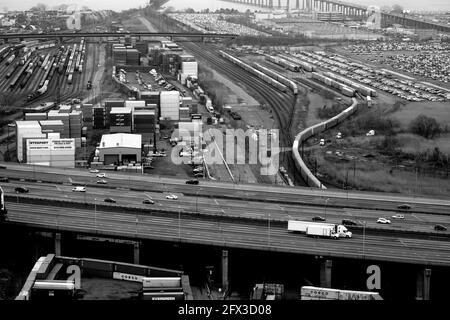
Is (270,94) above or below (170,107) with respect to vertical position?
below

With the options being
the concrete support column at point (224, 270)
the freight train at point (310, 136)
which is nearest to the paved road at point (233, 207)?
the concrete support column at point (224, 270)

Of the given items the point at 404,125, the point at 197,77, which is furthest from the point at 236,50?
the point at 404,125

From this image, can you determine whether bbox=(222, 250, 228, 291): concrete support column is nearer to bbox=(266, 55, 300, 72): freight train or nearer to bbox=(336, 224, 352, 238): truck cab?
bbox=(336, 224, 352, 238): truck cab

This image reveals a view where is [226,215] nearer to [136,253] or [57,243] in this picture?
[136,253]

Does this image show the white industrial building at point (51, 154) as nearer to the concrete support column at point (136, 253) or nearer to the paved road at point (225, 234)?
the paved road at point (225, 234)

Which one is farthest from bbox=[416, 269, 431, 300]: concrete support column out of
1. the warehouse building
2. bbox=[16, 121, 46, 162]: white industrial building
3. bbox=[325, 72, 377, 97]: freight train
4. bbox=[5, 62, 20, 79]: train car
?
bbox=[5, 62, 20, 79]: train car

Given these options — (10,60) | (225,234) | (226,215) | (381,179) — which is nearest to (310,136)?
(381,179)

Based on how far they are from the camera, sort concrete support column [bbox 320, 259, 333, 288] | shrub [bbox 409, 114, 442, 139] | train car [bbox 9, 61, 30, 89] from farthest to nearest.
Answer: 1. train car [bbox 9, 61, 30, 89]
2. shrub [bbox 409, 114, 442, 139]
3. concrete support column [bbox 320, 259, 333, 288]
